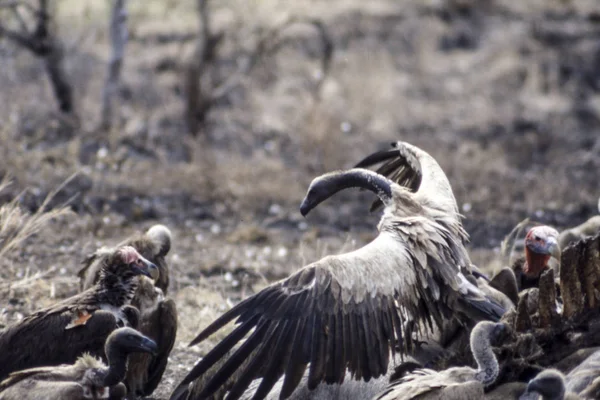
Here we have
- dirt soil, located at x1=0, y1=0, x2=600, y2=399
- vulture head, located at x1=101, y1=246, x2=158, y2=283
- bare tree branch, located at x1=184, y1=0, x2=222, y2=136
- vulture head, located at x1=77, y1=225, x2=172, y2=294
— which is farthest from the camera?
bare tree branch, located at x1=184, y1=0, x2=222, y2=136

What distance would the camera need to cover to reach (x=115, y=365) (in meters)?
5.51

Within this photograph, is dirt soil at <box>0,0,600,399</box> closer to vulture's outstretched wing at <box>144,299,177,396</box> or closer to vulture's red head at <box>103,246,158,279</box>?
vulture's outstretched wing at <box>144,299,177,396</box>

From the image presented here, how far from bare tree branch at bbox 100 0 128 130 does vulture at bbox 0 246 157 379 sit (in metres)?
6.76

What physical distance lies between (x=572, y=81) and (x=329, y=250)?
859cm

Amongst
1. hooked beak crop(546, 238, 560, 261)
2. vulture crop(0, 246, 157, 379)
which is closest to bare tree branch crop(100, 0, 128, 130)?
vulture crop(0, 246, 157, 379)

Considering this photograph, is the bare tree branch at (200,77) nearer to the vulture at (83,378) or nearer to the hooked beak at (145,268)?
the hooked beak at (145,268)

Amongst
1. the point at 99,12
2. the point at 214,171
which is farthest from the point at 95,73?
the point at 214,171

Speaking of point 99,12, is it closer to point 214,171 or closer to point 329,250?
point 214,171

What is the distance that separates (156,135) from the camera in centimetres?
1343

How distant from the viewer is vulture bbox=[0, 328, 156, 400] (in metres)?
5.18

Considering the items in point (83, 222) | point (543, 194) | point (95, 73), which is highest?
point (95, 73)

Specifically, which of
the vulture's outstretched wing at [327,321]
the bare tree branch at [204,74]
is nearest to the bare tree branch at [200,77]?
the bare tree branch at [204,74]

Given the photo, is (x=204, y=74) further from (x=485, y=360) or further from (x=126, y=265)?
(x=485, y=360)

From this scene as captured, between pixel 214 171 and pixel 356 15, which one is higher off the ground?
pixel 356 15
